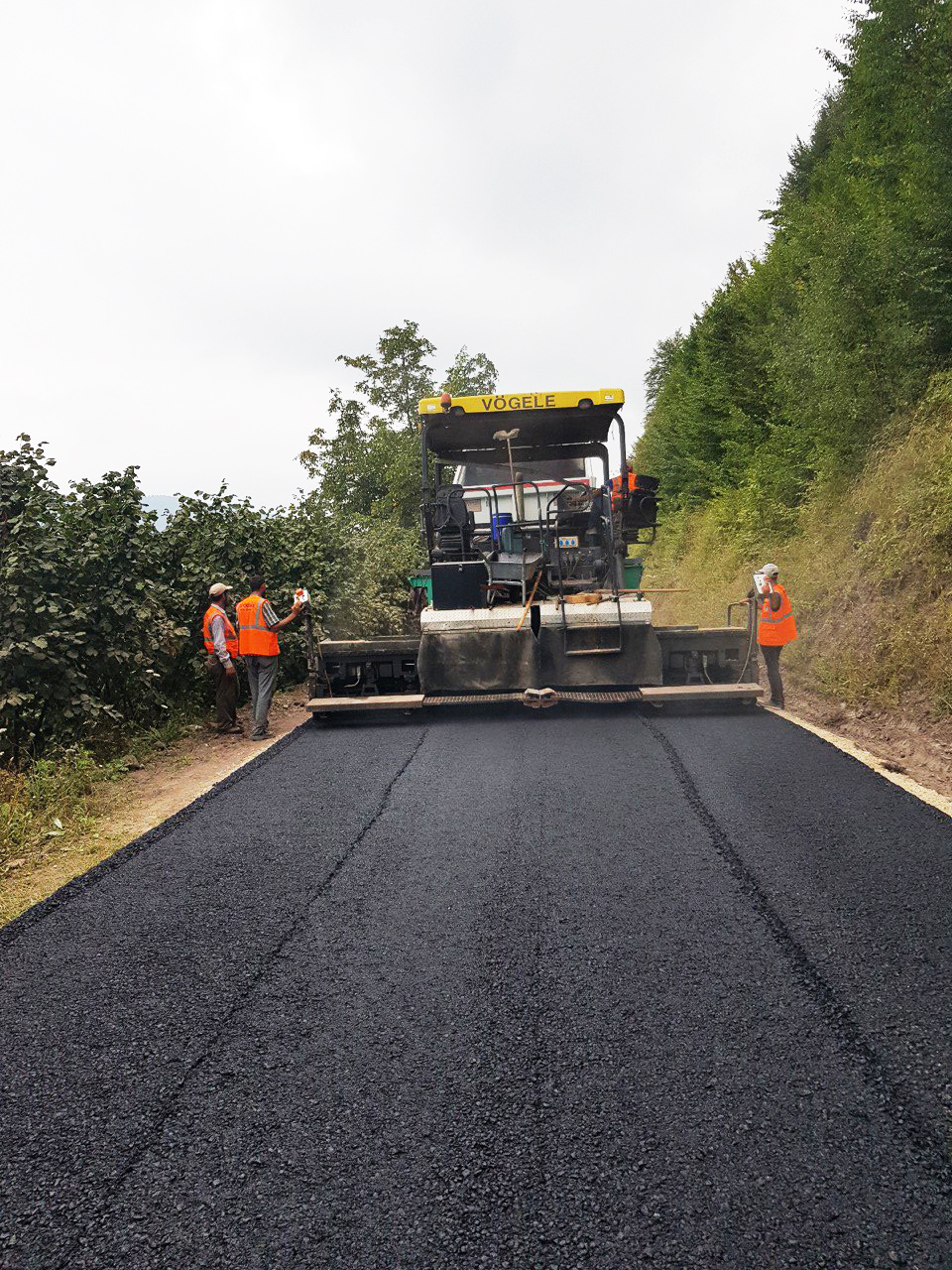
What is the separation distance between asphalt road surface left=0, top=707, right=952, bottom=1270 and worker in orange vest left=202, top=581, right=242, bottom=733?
3.31 meters

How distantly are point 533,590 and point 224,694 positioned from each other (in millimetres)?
3020

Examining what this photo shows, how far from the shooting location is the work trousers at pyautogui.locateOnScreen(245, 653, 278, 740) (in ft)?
26.5

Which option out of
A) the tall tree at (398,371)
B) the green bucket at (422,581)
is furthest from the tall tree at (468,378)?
the green bucket at (422,581)

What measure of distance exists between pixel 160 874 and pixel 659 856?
2.42 m

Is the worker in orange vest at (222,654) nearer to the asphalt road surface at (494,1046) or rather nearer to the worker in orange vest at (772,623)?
the asphalt road surface at (494,1046)

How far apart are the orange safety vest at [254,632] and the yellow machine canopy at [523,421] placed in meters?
2.28

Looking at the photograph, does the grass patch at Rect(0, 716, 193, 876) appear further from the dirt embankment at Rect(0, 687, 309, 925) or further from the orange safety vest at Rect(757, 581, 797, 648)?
the orange safety vest at Rect(757, 581, 797, 648)

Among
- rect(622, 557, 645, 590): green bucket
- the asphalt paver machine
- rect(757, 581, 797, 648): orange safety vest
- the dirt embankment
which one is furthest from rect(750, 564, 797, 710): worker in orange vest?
the dirt embankment

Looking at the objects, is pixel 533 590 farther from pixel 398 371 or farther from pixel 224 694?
pixel 398 371

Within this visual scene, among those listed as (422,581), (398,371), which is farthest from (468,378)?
(422,581)

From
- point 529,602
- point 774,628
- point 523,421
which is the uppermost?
point 523,421

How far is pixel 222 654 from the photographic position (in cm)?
794

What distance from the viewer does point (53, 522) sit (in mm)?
6727

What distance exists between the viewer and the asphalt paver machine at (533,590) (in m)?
7.61
